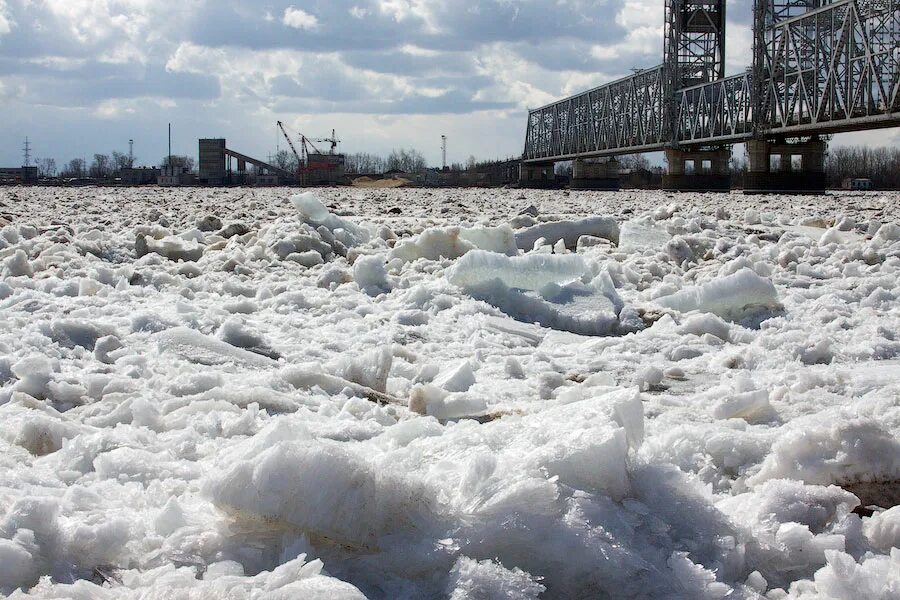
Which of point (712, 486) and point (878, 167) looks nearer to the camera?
point (712, 486)

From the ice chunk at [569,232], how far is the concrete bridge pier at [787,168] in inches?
1148

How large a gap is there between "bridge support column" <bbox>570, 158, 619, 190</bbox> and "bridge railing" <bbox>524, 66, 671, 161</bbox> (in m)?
1.05

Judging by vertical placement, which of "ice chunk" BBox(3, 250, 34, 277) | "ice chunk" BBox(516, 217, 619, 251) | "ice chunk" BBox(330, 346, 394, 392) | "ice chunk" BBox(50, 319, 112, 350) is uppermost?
"ice chunk" BBox(516, 217, 619, 251)

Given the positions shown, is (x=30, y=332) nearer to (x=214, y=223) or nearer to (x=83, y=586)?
(x=83, y=586)

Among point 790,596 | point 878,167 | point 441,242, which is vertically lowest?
point 790,596

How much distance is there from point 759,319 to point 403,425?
2.93 m

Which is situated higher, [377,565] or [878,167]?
[878,167]

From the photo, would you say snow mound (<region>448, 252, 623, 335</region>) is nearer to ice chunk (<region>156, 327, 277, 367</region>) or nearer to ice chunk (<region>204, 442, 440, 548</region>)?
ice chunk (<region>156, 327, 277, 367</region>)

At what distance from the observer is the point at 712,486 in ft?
7.69

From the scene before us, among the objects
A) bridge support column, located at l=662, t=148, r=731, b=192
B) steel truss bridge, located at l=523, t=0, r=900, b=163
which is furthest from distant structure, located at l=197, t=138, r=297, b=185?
bridge support column, located at l=662, t=148, r=731, b=192

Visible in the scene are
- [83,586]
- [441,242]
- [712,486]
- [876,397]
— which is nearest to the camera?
[83,586]

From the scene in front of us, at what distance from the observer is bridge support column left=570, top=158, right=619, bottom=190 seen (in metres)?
62.2

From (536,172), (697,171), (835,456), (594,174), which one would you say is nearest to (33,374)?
(835,456)

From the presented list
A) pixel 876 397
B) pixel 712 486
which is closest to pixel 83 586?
pixel 712 486
